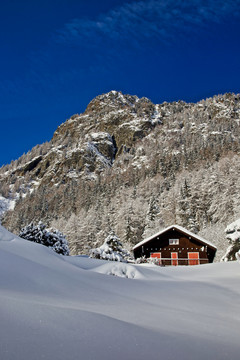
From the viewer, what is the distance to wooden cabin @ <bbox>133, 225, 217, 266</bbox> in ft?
99.3

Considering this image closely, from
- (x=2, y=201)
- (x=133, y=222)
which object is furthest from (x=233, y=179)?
(x=2, y=201)

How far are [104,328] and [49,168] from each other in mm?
190406

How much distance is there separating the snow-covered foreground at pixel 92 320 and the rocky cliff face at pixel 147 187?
4024 cm

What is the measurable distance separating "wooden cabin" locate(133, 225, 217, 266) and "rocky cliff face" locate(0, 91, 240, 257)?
1304 centimetres

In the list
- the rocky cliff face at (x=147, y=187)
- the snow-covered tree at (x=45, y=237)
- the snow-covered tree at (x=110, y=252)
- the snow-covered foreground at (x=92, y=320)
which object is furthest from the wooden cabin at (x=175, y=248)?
the snow-covered foreground at (x=92, y=320)

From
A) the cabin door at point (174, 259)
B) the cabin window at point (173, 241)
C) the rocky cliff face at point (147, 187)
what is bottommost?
the cabin door at point (174, 259)

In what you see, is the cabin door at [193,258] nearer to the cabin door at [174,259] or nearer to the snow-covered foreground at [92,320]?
the cabin door at [174,259]

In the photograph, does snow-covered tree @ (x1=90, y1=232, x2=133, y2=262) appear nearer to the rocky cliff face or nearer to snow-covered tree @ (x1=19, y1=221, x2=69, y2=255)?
snow-covered tree @ (x1=19, y1=221, x2=69, y2=255)

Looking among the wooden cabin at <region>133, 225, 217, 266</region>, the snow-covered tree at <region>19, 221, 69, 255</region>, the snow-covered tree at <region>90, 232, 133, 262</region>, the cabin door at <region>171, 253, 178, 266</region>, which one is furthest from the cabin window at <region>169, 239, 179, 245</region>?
the snow-covered tree at <region>19, 221, 69, 255</region>

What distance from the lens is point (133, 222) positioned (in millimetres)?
51656

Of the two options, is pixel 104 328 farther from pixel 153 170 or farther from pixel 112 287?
pixel 153 170

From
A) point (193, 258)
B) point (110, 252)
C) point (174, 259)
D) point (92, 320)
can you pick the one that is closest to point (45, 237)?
point (110, 252)

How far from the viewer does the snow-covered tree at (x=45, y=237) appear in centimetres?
2336

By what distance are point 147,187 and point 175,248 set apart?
→ 51.9 m
